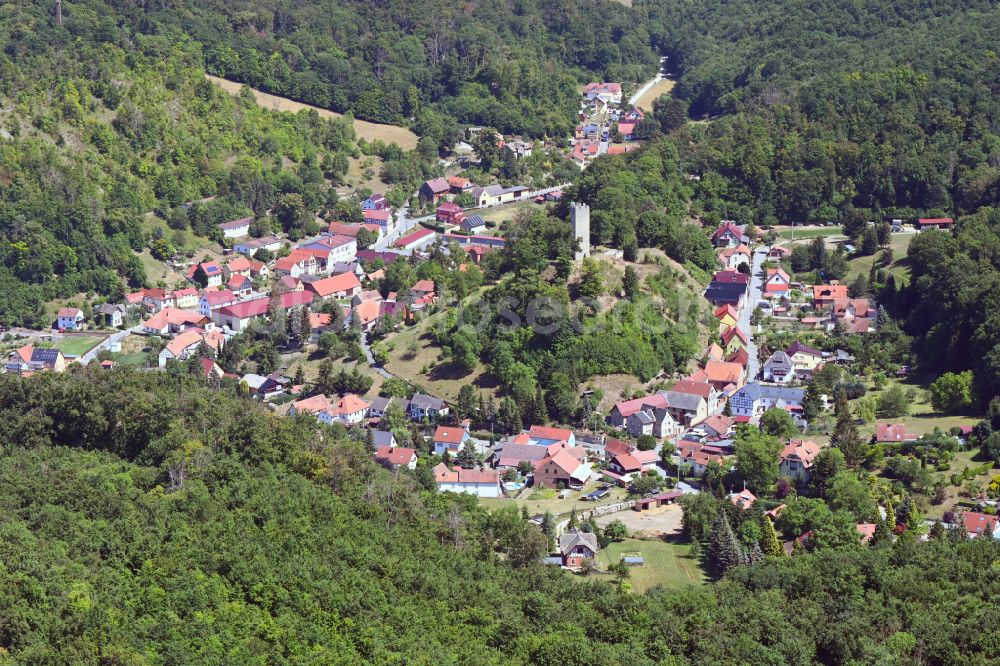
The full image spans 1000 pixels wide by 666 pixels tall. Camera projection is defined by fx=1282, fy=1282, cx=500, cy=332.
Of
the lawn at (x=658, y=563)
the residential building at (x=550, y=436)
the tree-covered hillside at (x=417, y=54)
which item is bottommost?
the lawn at (x=658, y=563)

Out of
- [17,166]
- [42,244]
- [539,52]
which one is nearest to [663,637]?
[42,244]

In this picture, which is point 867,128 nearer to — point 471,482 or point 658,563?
point 471,482

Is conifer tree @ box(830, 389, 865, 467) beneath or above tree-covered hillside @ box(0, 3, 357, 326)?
beneath

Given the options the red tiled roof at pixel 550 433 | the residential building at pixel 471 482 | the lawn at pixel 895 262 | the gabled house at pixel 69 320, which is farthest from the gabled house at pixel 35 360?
the lawn at pixel 895 262

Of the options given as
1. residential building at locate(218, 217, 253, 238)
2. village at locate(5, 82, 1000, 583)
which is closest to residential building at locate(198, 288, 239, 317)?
village at locate(5, 82, 1000, 583)

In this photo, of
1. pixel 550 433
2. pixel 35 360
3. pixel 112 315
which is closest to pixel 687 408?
Answer: pixel 550 433

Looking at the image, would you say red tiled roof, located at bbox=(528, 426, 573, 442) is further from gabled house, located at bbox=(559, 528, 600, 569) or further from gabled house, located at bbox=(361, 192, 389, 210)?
gabled house, located at bbox=(361, 192, 389, 210)

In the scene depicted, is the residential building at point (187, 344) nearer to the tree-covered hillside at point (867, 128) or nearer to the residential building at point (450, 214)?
the residential building at point (450, 214)
